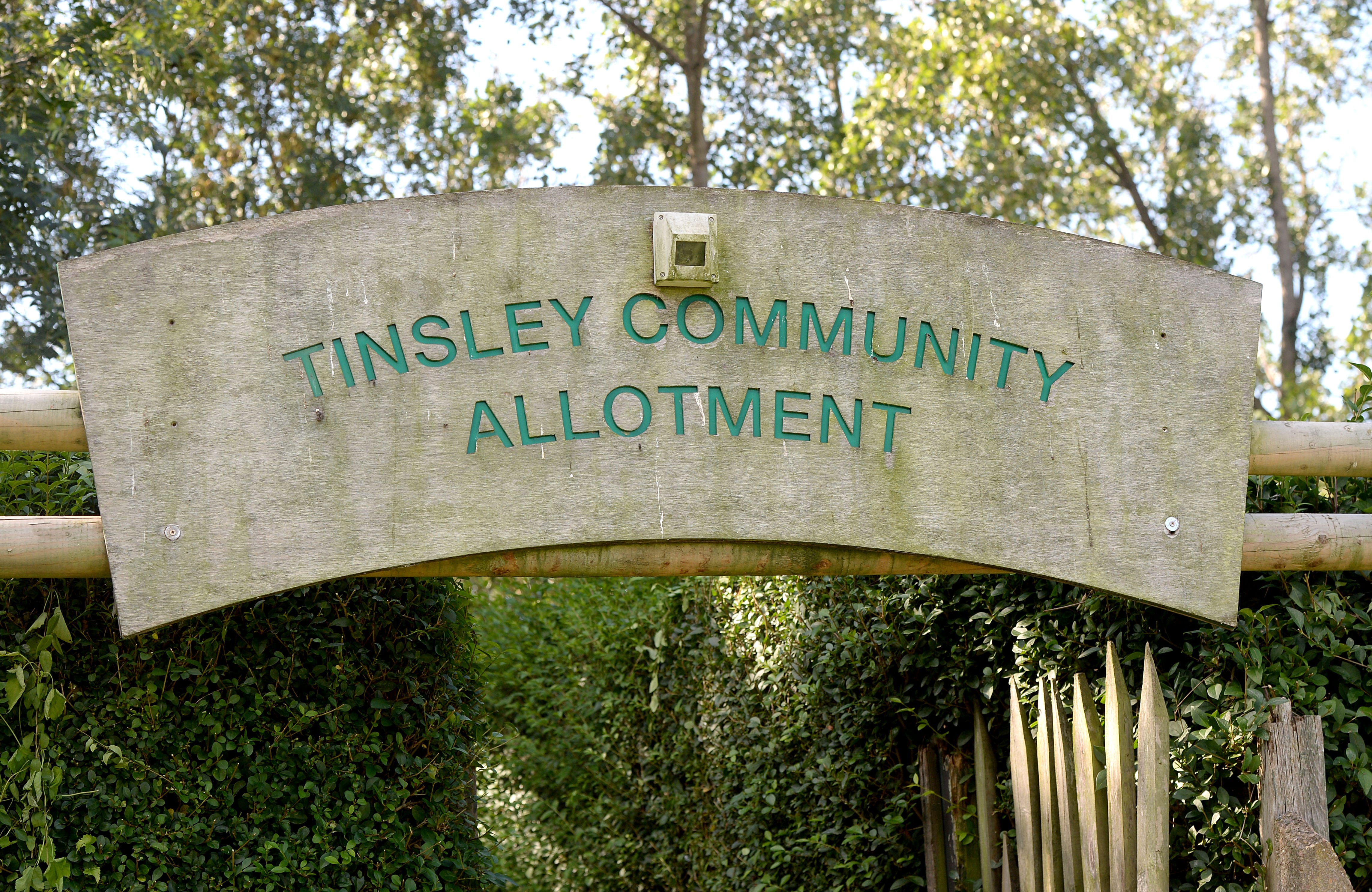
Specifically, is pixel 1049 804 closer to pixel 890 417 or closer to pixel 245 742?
pixel 890 417

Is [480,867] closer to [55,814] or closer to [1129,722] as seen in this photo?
[55,814]

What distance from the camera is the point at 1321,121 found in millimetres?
17562

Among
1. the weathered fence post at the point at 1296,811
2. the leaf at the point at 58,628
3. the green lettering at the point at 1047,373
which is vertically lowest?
the weathered fence post at the point at 1296,811

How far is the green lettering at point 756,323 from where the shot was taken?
398 centimetres

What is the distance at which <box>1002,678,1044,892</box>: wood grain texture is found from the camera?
169 inches

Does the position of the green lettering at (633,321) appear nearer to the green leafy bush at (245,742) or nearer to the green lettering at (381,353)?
the green lettering at (381,353)

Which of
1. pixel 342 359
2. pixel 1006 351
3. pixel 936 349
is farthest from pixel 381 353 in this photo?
pixel 1006 351

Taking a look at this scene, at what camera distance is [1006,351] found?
13.4 ft

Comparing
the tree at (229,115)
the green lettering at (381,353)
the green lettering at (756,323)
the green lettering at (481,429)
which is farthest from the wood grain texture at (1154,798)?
the tree at (229,115)

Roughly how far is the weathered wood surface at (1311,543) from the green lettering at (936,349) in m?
0.97

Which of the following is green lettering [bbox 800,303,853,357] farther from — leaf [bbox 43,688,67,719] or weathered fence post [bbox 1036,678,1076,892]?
leaf [bbox 43,688,67,719]

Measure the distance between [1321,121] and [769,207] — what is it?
1603cm

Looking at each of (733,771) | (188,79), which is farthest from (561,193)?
(188,79)

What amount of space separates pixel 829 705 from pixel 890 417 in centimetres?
231
